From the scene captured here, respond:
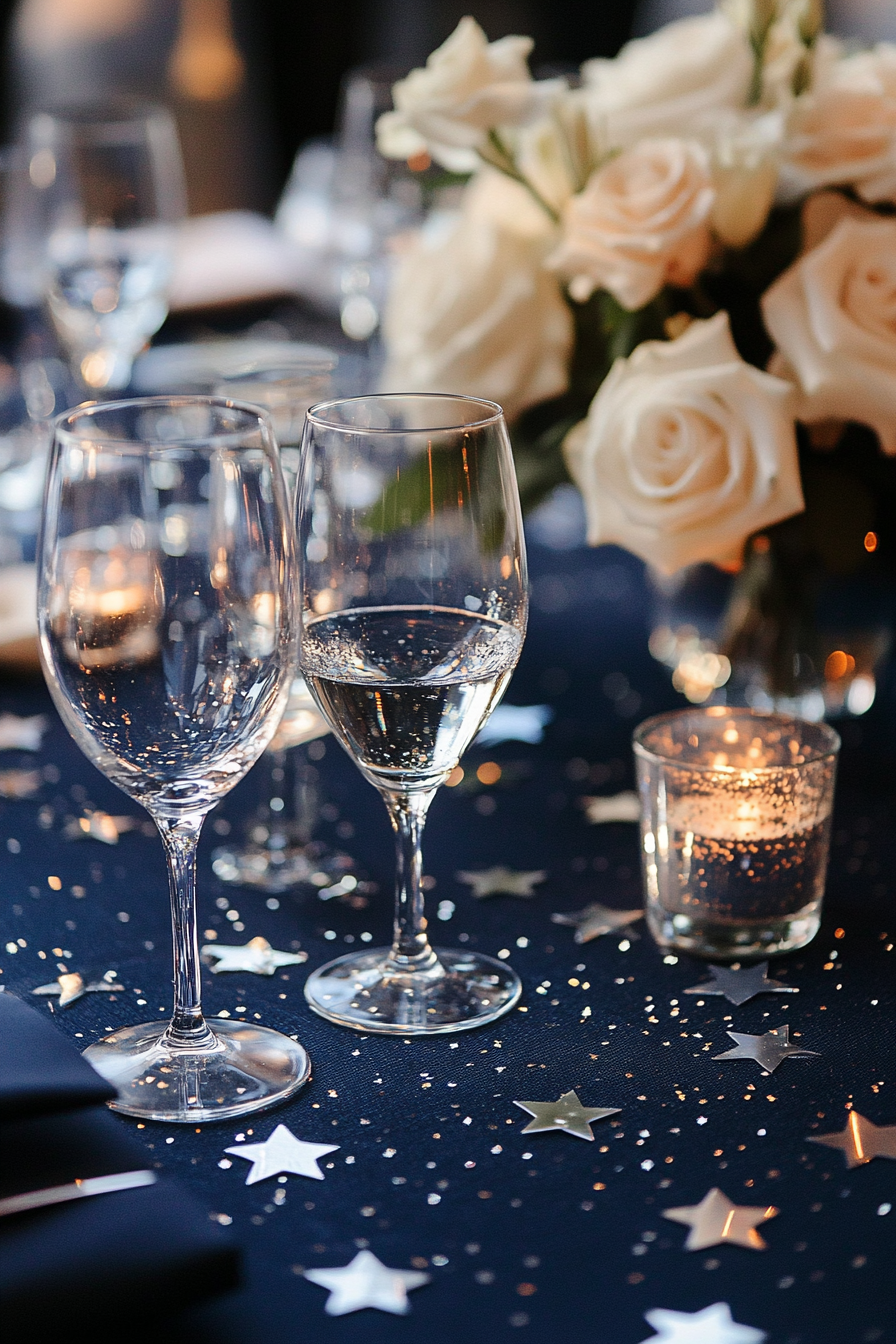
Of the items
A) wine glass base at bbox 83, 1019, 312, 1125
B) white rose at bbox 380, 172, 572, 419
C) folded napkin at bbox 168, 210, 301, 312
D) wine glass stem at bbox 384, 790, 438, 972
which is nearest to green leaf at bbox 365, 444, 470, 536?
wine glass stem at bbox 384, 790, 438, 972

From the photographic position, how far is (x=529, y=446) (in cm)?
116

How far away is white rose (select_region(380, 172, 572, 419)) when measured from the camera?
43.5 inches

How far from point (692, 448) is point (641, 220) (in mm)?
158

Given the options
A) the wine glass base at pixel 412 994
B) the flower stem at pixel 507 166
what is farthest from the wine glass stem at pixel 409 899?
the flower stem at pixel 507 166

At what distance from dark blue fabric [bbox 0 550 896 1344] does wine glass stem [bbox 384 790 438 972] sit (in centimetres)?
5

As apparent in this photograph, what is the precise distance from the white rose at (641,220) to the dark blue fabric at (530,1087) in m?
0.33

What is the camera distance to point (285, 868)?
3.09 feet

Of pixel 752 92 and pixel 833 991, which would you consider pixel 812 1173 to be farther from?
pixel 752 92

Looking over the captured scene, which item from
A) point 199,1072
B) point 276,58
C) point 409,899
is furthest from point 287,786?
point 276,58

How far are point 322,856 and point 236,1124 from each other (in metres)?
0.29

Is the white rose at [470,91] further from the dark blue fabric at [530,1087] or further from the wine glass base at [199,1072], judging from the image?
the wine glass base at [199,1072]

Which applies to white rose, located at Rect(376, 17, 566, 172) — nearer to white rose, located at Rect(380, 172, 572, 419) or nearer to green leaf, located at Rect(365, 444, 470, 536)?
white rose, located at Rect(380, 172, 572, 419)

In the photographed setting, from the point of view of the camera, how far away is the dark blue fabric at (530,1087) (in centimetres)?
57

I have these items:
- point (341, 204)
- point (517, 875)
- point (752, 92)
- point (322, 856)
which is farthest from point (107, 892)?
point (341, 204)
